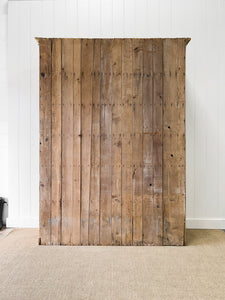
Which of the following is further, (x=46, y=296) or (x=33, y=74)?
(x=33, y=74)

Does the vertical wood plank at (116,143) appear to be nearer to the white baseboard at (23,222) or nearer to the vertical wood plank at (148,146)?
the vertical wood plank at (148,146)

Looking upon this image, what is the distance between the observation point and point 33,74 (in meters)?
3.48

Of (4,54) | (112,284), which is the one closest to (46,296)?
(112,284)

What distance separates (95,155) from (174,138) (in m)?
0.75

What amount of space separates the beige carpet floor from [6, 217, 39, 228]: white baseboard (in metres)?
0.50

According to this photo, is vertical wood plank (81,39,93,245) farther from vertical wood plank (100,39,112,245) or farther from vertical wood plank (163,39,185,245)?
vertical wood plank (163,39,185,245)

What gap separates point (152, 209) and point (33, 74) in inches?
81.7


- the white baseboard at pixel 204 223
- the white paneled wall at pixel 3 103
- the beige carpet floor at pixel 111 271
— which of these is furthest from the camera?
the white paneled wall at pixel 3 103

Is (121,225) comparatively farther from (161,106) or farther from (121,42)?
(121,42)

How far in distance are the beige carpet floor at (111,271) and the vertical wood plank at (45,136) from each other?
32 centimetres

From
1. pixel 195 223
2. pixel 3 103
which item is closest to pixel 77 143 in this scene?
pixel 3 103

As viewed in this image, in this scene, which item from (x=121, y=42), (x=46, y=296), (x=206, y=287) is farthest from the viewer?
(x=121, y=42)

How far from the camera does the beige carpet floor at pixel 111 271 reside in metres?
1.92

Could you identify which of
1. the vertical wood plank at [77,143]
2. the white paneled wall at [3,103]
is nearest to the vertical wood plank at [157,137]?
the vertical wood plank at [77,143]
